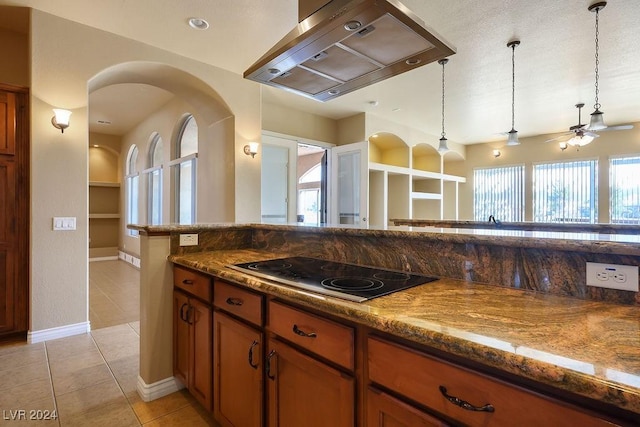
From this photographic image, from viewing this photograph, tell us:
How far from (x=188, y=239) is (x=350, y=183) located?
3923 mm

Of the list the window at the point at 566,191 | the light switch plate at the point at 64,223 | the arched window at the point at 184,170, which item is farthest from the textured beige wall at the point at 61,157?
the window at the point at 566,191

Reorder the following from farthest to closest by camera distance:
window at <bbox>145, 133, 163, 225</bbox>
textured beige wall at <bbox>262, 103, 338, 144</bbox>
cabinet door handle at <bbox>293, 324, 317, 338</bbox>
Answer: window at <bbox>145, 133, 163, 225</bbox>
textured beige wall at <bbox>262, 103, 338, 144</bbox>
cabinet door handle at <bbox>293, 324, 317, 338</bbox>

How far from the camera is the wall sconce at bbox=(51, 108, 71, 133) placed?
9.96 feet

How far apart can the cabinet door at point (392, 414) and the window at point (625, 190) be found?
8.07 metres

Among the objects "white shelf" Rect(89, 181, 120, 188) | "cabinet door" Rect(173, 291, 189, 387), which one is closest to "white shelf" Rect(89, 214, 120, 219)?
"white shelf" Rect(89, 181, 120, 188)

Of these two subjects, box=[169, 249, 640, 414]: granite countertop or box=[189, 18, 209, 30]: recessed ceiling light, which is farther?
box=[189, 18, 209, 30]: recessed ceiling light

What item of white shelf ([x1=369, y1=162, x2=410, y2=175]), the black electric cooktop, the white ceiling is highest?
the white ceiling

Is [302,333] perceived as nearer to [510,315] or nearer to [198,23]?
[510,315]

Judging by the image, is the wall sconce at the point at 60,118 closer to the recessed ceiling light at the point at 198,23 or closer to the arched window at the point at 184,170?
the recessed ceiling light at the point at 198,23

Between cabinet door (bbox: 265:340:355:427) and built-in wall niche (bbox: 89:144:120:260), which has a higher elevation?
built-in wall niche (bbox: 89:144:120:260)

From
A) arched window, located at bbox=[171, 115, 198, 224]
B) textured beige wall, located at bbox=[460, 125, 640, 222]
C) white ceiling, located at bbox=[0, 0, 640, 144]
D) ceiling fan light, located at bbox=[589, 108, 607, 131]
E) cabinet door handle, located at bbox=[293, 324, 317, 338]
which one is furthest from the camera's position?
textured beige wall, located at bbox=[460, 125, 640, 222]

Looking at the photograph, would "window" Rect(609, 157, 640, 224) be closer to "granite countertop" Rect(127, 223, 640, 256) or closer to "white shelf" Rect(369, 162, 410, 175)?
"white shelf" Rect(369, 162, 410, 175)

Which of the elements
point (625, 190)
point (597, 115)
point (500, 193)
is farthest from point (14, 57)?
point (625, 190)

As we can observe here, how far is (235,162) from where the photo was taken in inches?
167
